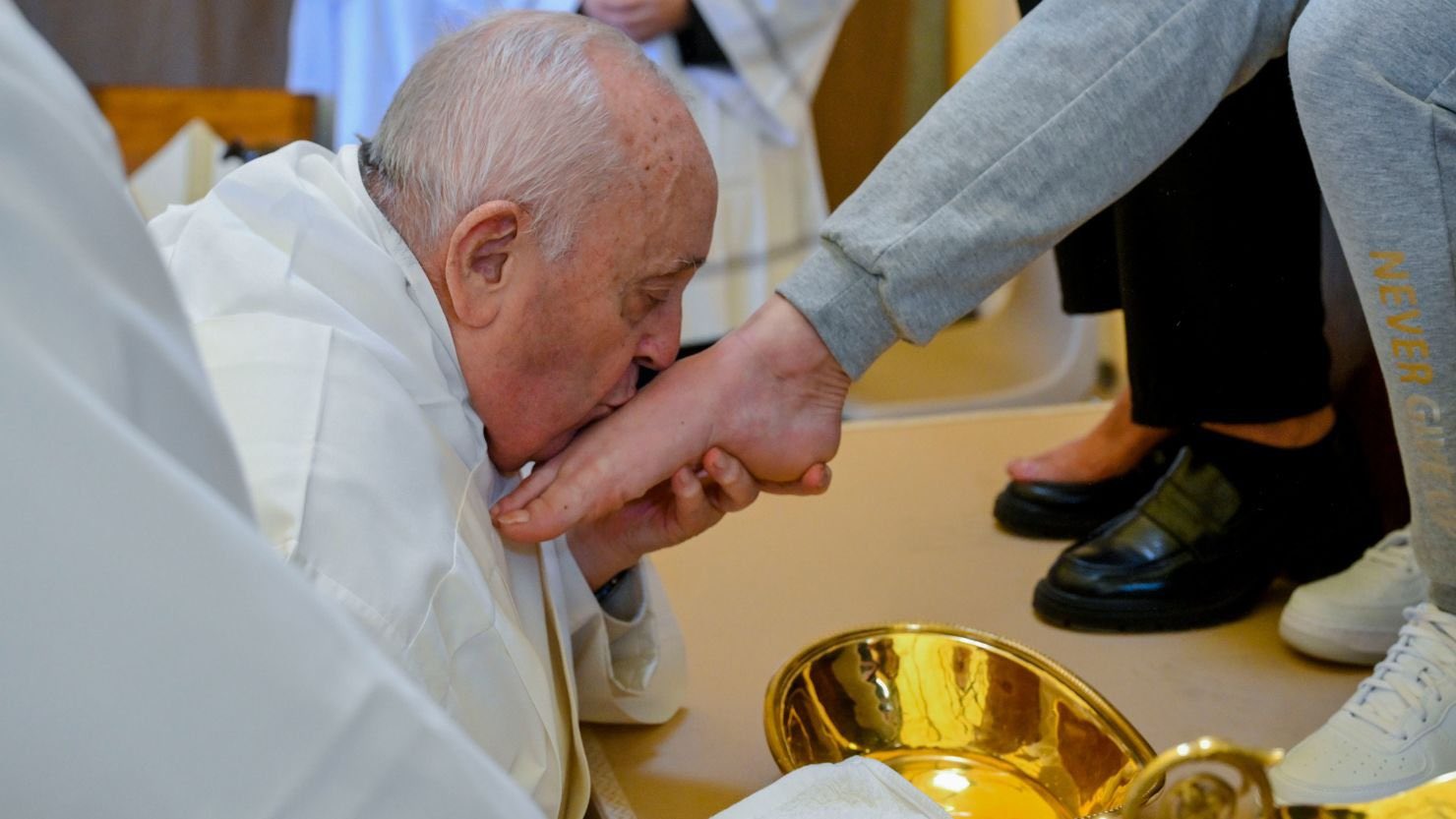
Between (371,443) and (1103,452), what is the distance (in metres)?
1.11

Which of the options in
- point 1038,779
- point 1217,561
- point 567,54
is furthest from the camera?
point 1217,561

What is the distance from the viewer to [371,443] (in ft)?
2.43

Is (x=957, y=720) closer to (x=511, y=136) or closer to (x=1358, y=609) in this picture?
(x=1358, y=609)

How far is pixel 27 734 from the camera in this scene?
41 cm

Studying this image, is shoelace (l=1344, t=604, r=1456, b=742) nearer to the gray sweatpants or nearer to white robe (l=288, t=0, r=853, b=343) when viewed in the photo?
the gray sweatpants

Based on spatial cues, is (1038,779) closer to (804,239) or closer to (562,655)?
(562,655)

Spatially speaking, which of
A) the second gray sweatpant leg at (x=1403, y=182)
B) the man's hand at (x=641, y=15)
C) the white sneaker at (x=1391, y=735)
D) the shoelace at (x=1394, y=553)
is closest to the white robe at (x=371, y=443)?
the white sneaker at (x=1391, y=735)

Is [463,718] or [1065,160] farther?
[1065,160]

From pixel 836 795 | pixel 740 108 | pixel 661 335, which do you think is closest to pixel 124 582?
pixel 836 795

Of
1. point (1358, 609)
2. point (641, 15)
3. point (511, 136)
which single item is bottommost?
point (1358, 609)

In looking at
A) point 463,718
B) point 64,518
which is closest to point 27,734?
point 64,518

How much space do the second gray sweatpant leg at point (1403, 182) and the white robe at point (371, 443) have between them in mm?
630

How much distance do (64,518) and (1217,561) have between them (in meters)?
1.22

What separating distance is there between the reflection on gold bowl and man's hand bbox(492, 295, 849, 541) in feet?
0.51
